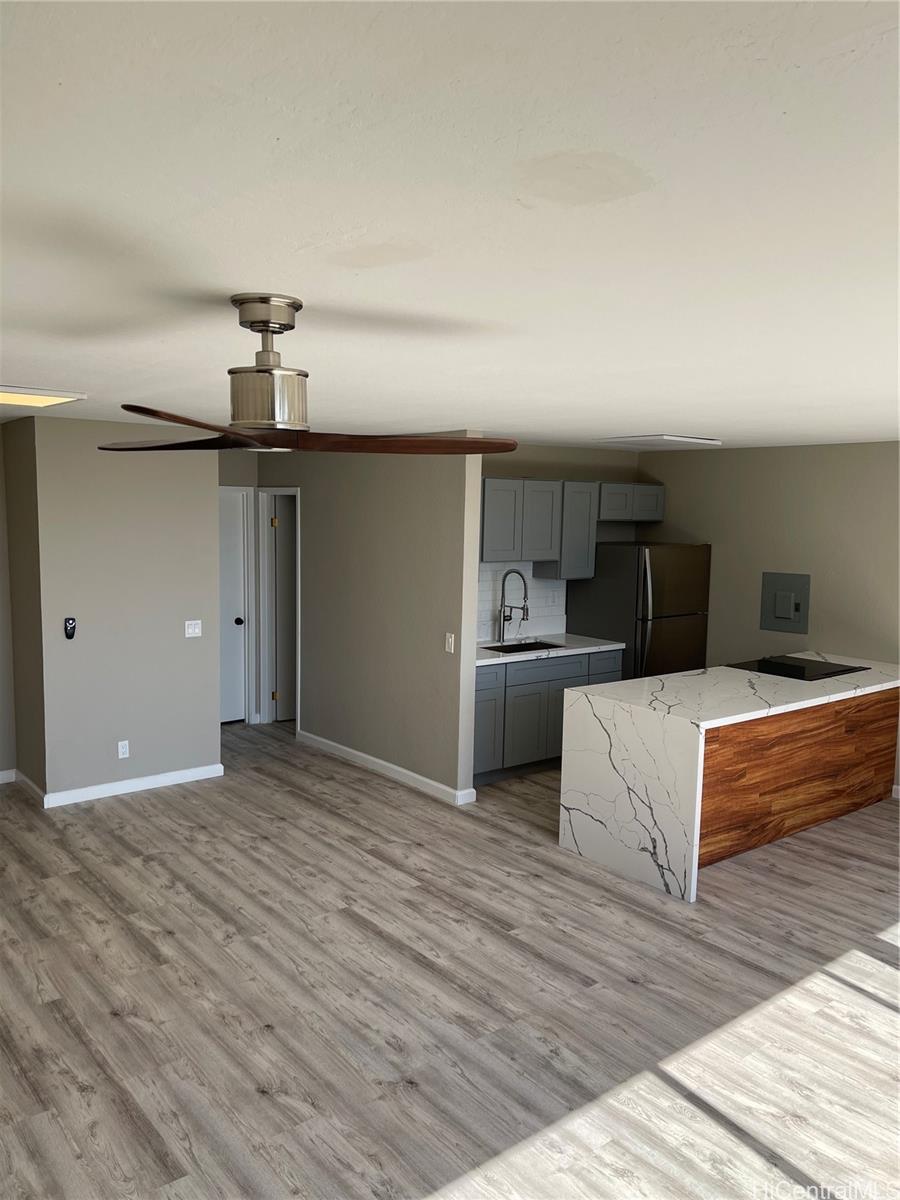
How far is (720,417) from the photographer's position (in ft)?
14.5

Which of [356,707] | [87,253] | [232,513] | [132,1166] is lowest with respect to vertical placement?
[132,1166]

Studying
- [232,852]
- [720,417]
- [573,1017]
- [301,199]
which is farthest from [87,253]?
[232,852]

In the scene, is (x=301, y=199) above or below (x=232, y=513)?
above

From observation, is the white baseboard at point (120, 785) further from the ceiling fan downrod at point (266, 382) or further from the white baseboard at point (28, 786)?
the ceiling fan downrod at point (266, 382)

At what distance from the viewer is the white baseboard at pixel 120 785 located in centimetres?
568

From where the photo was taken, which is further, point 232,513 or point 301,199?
point 232,513

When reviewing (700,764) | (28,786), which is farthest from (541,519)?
(28,786)

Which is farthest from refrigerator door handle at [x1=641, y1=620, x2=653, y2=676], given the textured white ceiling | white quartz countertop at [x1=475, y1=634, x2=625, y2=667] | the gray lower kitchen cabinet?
the textured white ceiling

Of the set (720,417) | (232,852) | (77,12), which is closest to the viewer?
(77,12)

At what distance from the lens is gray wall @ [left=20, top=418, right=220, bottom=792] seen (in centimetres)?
550

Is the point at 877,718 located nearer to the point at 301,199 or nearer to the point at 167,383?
the point at 167,383

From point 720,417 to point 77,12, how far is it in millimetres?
3968

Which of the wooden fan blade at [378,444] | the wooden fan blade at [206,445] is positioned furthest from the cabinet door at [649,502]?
the wooden fan blade at [206,445]

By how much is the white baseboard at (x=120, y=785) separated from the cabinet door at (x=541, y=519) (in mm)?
2750
